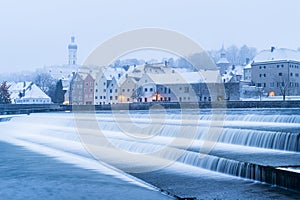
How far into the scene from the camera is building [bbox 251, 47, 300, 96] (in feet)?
236

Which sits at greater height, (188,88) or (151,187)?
(188,88)

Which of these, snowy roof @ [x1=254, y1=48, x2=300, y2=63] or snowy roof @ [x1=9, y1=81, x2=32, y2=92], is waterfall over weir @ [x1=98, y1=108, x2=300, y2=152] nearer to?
snowy roof @ [x1=254, y1=48, x2=300, y2=63]

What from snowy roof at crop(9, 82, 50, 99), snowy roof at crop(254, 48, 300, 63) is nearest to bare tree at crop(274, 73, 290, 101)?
snowy roof at crop(254, 48, 300, 63)

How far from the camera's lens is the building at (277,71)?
7189 centimetres

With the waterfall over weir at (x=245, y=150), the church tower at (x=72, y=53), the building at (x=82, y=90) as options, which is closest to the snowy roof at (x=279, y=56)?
the building at (x=82, y=90)

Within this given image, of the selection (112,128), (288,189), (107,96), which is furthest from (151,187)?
(107,96)

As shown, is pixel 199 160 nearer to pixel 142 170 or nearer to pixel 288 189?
pixel 142 170

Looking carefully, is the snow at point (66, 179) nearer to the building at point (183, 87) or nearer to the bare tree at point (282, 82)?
the building at point (183, 87)

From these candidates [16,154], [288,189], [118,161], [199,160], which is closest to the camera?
[288,189]

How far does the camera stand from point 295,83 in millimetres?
73625

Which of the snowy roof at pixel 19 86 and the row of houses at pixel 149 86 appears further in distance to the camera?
the snowy roof at pixel 19 86

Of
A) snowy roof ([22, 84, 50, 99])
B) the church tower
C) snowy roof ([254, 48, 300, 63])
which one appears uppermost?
the church tower

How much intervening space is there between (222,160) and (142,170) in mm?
3160

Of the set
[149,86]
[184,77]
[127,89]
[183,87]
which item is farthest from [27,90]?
[183,87]
